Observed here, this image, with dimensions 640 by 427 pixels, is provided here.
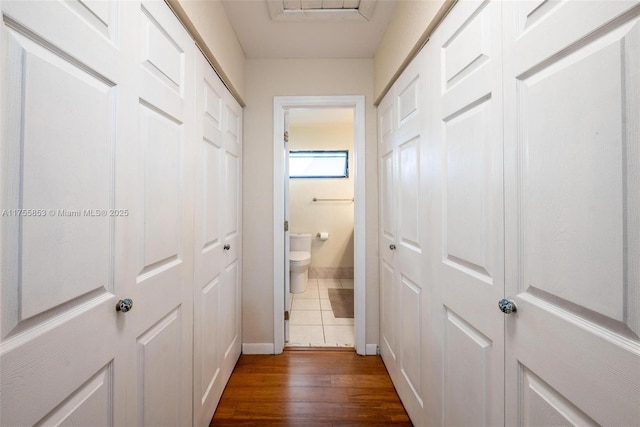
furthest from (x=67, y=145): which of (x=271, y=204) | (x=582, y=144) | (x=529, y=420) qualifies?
(x=271, y=204)

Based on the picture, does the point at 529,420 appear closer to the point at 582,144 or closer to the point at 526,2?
the point at 582,144

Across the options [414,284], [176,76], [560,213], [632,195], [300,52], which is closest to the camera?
[632,195]

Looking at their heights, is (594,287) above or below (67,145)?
below

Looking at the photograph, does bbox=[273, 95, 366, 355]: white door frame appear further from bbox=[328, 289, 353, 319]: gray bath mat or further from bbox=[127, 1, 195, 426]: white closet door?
bbox=[127, 1, 195, 426]: white closet door

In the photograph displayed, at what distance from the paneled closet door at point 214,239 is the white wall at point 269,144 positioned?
156 millimetres

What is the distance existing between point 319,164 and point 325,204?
2.00 ft

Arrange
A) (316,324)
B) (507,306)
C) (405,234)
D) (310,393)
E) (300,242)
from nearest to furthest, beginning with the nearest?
(507,306) → (405,234) → (310,393) → (316,324) → (300,242)

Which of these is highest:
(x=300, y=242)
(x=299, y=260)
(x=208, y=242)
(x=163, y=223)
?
(x=163, y=223)

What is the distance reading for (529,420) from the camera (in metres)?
0.65

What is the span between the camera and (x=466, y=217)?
0.88 m

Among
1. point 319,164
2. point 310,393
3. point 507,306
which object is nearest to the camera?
point 507,306

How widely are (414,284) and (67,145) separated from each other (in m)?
1.39

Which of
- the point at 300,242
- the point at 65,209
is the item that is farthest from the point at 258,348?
the point at 65,209

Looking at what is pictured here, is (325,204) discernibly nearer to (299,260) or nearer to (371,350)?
(299,260)
